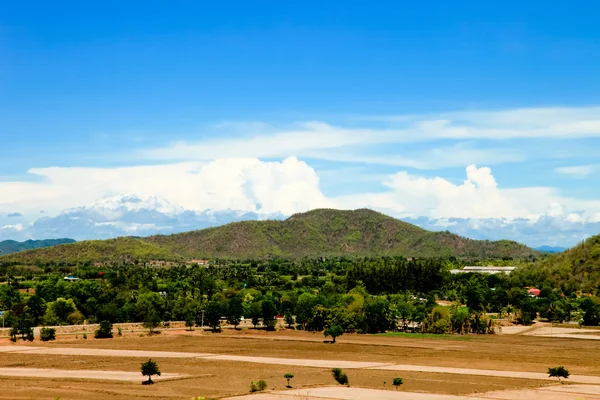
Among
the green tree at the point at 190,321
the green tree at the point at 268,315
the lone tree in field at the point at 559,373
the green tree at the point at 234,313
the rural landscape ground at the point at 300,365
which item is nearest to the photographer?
the rural landscape ground at the point at 300,365

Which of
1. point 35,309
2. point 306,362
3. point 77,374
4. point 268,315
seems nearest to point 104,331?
point 35,309

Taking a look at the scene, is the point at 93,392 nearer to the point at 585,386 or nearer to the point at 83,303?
the point at 585,386

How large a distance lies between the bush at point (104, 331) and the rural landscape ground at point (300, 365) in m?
3.05

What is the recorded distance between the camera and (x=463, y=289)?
641ft

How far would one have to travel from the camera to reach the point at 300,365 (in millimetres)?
87562

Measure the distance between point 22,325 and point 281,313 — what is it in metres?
54.0

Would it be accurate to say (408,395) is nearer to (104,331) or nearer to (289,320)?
(104,331)

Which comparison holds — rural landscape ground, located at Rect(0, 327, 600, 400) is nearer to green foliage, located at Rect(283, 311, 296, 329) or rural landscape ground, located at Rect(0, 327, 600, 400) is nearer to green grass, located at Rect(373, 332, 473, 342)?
green grass, located at Rect(373, 332, 473, 342)

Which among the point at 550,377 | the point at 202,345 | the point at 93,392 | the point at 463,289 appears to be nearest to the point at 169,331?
the point at 202,345

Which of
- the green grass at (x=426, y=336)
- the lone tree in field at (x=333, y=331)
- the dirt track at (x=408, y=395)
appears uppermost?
the lone tree in field at (x=333, y=331)

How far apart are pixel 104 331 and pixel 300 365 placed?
45060 mm

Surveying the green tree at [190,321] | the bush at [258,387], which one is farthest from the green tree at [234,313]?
the bush at [258,387]

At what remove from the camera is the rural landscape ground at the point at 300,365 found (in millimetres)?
66625

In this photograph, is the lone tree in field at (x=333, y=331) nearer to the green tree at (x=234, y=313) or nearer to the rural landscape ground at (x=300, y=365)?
the rural landscape ground at (x=300, y=365)
